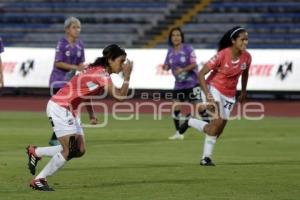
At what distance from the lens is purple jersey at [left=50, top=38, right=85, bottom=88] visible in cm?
1916

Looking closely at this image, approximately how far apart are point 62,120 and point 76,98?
333 millimetres

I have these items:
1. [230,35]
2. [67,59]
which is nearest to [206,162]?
[230,35]

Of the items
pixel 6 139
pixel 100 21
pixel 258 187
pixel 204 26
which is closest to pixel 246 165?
pixel 258 187

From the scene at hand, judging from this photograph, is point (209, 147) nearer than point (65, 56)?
Yes

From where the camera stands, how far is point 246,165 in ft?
51.1

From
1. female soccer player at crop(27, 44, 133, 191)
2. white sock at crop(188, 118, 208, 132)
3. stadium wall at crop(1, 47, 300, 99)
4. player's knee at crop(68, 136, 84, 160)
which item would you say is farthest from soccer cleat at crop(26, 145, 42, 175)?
stadium wall at crop(1, 47, 300, 99)

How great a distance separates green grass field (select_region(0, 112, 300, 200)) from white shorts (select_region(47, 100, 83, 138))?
28.7 inches

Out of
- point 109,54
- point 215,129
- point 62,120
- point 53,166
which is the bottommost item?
point 215,129

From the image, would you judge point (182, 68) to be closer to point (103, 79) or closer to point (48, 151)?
point (48, 151)

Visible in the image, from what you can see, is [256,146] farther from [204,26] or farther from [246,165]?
[204,26]

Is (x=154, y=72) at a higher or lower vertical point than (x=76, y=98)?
lower

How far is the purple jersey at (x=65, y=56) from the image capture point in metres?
19.2

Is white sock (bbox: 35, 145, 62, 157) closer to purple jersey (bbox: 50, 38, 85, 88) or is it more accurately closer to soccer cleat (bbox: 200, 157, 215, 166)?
soccer cleat (bbox: 200, 157, 215, 166)

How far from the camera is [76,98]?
40.8ft
